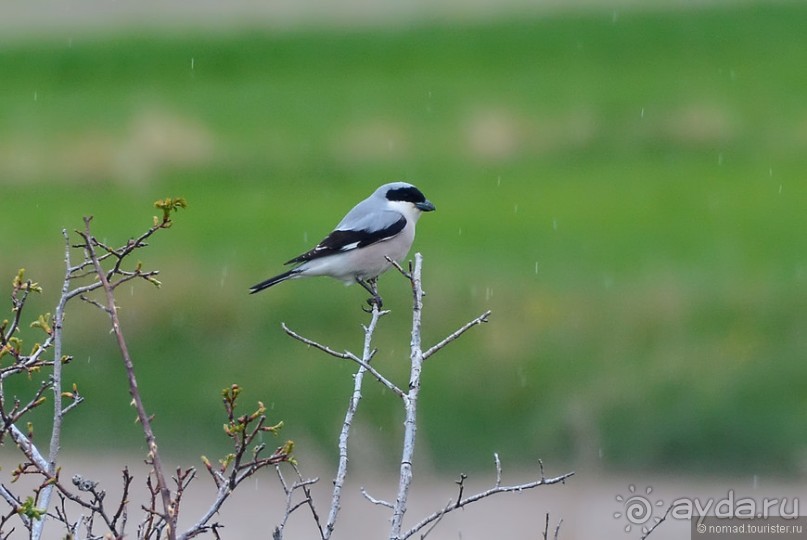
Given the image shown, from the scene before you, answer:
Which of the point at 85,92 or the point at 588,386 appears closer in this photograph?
the point at 588,386

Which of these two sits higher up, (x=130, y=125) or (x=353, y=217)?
(x=130, y=125)

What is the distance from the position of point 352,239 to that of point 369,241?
93 mm

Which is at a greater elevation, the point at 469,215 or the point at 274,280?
the point at 469,215

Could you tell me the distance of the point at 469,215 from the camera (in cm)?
1438

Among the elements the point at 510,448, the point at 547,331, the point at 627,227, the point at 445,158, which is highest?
the point at 445,158

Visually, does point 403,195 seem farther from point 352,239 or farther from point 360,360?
point 360,360

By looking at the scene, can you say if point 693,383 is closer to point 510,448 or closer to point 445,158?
point 510,448

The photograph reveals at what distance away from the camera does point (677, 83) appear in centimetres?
1830

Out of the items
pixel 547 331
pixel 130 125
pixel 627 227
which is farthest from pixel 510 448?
pixel 130 125

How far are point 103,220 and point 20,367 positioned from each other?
11.6 m

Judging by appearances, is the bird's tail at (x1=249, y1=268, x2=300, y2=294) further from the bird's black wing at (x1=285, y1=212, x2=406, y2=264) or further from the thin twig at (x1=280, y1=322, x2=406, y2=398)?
the thin twig at (x1=280, y1=322, x2=406, y2=398)
